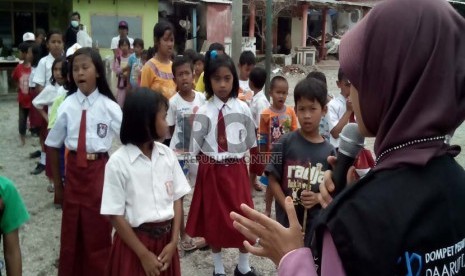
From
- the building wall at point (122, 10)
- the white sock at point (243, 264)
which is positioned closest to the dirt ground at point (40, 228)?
the white sock at point (243, 264)

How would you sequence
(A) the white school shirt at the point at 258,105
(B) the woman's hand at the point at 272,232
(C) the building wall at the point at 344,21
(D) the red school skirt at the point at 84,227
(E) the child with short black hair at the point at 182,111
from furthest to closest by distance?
(C) the building wall at the point at 344,21, (A) the white school shirt at the point at 258,105, (E) the child with short black hair at the point at 182,111, (D) the red school skirt at the point at 84,227, (B) the woman's hand at the point at 272,232

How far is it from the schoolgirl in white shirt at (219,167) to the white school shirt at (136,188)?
36.2 inches

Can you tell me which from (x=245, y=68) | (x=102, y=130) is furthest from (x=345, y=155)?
(x=245, y=68)

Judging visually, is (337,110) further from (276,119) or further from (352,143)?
(352,143)

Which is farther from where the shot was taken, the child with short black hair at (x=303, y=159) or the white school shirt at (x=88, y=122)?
the white school shirt at (x=88, y=122)

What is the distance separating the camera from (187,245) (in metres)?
3.88

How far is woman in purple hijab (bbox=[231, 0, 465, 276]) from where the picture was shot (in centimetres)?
96

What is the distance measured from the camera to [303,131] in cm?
296

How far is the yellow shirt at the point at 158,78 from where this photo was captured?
15.0 feet

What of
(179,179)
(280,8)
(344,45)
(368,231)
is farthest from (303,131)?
(280,8)

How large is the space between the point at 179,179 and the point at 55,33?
3794 mm

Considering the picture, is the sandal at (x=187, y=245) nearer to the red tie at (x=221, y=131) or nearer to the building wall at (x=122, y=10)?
the red tie at (x=221, y=131)

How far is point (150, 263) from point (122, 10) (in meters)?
13.2

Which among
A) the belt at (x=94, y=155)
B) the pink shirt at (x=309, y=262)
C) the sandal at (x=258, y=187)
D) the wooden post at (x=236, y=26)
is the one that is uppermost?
the wooden post at (x=236, y=26)
